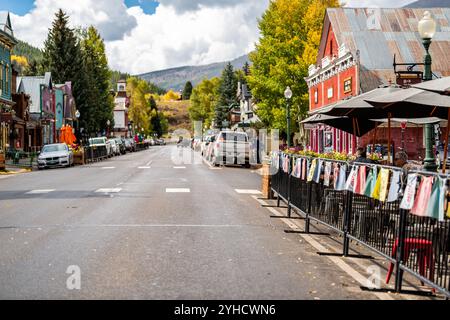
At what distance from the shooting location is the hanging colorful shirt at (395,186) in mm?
7307

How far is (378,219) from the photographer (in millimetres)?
8180

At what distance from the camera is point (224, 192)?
63.7 feet

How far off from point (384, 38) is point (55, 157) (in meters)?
23.5

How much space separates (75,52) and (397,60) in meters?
45.0

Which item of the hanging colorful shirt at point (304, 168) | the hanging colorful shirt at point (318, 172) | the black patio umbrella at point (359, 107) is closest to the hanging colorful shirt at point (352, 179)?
the hanging colorful shirt at point (318, 172)

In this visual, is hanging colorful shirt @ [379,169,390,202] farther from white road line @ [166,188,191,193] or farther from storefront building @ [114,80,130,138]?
storefront building @ [114,80,130,138]

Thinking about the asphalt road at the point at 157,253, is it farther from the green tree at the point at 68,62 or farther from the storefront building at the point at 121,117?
the storefront building at the point at 121,117

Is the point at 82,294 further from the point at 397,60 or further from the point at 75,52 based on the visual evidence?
the point at 75,52

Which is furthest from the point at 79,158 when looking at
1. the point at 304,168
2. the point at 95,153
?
the point at 304,168

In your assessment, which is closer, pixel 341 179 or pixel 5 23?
pixel 341 179

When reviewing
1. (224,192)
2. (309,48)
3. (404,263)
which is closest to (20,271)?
(404,263)

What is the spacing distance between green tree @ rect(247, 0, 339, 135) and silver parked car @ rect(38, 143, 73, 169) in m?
16.1

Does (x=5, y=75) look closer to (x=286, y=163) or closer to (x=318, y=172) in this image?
(x=286, y=163)

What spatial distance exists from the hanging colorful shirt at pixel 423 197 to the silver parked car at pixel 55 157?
3288 centimetres
